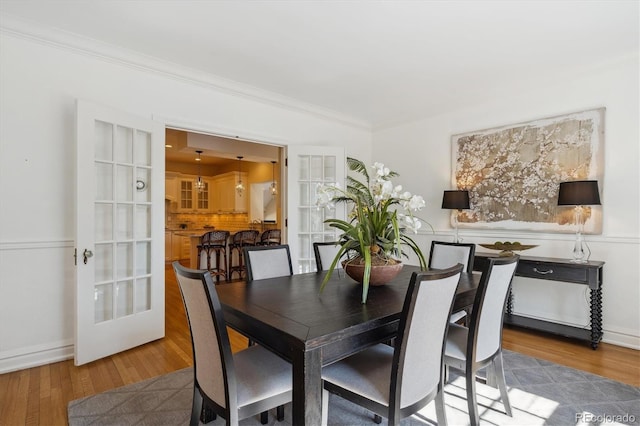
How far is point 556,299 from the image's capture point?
348 centimetres

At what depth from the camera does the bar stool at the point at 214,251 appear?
560 centimetres

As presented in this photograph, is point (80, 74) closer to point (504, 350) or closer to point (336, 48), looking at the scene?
point (336, 48)

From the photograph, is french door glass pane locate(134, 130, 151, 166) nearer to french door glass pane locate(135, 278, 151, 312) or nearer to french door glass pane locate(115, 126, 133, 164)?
french door glass pane locate(115, 126, 133, 164)

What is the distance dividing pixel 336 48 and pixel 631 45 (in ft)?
8.29

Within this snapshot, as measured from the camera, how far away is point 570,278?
303 cm

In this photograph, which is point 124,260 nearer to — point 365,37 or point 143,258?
point 143,258

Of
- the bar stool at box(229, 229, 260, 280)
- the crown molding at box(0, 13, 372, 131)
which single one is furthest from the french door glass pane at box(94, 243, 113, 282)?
the bar stool at box(229, 229, 260, 280)

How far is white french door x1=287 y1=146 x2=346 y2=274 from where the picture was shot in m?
4.24

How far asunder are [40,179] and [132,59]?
4.24 feet

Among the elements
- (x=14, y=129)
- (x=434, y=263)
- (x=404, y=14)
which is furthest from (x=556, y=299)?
(x=14, y=129)

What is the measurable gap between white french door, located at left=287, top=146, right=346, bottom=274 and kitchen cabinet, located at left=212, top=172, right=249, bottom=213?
16.7 ft

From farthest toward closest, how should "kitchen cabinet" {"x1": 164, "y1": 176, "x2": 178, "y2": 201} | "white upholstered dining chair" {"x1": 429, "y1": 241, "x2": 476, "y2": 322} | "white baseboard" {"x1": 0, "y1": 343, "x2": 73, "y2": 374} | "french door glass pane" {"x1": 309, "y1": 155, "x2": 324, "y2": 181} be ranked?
1. "kitchen cabinet" {"x1": 164, "y1": 176, "x2": 178, "y2": 201}
2. "french door glass pane" {"x1": 309, "y1": 155, "x2": 324, "y2": 181}
3. "white upholstered dining chair" {"x1": 429, "y1": 241, "x2": 476, "y2": 322}
4. "white baseboard" {"x1": 0, "y1": 343, "x2": 73, "y2": 374}

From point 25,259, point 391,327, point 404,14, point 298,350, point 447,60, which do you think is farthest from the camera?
point 447,60

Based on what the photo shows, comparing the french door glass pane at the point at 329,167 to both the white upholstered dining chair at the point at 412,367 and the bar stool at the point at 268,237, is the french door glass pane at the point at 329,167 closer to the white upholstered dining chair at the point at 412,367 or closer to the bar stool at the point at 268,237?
the bar stool at the point at 268,237
